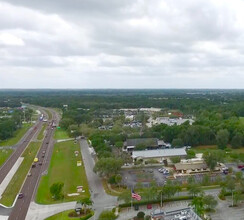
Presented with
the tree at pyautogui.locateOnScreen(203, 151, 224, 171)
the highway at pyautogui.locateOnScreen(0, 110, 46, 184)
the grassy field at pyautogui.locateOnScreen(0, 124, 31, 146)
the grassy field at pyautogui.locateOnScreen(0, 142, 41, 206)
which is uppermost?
the tree at pyautogui.locateOnScreen(203, 151, 224, 171)

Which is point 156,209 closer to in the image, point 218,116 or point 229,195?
point 229,195

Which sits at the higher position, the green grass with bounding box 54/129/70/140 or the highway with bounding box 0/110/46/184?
the green grass with bounding box 54/129/70/140

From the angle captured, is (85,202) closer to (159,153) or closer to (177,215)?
(177,215)

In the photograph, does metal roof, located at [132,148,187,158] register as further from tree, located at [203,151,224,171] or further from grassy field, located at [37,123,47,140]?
grassy field, located at [37,123,47,140]

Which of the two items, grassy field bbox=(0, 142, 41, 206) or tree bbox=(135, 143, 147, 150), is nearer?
grassy field bbox=(0, 142, 41, 206)

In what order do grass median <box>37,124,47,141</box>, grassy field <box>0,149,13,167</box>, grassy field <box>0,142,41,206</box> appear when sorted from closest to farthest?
grassy field <box>0,142,41,206</box>, grassy field <box>0,149,13,167</box>, grass median <box>37,124,47,141</box>

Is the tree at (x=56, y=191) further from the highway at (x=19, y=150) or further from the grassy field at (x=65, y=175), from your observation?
the highway at (x=19, y=150)

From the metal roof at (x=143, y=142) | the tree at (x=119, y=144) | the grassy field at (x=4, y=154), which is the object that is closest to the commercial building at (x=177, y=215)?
the tree at (x=119, y=144)

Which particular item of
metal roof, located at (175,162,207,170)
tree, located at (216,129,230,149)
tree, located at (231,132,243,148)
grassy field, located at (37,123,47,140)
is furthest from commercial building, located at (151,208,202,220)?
grassy field, located at (37,123,47,140)

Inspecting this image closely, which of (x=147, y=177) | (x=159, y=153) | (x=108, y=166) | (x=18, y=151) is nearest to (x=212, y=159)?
(x=159, y=153)
